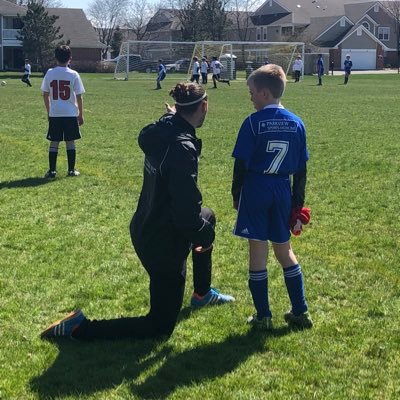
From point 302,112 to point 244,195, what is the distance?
55.2 feet

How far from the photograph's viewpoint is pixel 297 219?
14.5 ft

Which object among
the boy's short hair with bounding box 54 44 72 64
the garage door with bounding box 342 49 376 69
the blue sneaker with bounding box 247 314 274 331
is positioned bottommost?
the blue sneaker with bounding box 247 314 274 331

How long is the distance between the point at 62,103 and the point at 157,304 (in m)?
6.04

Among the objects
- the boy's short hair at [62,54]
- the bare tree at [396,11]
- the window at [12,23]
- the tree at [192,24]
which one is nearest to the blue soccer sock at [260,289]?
the boy's short hair at [62,54]

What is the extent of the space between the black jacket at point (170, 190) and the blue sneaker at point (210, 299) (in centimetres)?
82

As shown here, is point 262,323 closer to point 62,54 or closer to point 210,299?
point 210,299

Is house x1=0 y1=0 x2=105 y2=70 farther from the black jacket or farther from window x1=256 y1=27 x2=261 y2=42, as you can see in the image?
the black jacket

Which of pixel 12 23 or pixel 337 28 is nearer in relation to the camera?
pixel 12 23

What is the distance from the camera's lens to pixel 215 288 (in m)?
5.42

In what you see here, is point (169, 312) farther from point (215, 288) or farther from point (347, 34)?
point (347, 34)

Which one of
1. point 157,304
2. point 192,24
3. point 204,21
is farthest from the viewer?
point 204,21

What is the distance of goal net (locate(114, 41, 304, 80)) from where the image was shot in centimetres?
4822

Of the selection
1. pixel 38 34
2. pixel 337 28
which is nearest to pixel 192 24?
pixel 337 28

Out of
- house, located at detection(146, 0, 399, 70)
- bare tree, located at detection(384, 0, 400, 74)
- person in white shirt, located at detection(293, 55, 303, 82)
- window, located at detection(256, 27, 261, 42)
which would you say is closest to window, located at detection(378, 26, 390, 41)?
house, located at detection(146, 0, 399, 70)
